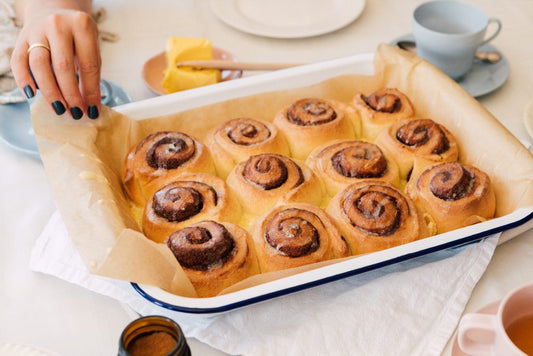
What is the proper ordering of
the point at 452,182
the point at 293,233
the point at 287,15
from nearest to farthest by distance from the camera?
the point at 293,233, the point at 452,182, the point at 287,15

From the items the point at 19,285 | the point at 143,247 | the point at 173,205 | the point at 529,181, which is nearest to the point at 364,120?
the point at 529,181

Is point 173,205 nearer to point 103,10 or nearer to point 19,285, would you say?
point 19,285

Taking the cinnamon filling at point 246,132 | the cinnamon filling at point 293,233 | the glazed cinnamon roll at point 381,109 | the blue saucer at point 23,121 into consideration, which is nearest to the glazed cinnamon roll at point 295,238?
the cinnamon filling at point 293,233

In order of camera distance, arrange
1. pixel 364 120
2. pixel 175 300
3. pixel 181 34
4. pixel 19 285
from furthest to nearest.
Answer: pixel 181 34
pixel 364 120
pixel 19 285
pixel 175 300

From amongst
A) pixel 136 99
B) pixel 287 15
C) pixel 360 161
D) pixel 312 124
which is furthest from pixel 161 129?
pixel 287 15

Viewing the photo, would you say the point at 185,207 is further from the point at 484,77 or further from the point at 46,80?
the point at 484,77

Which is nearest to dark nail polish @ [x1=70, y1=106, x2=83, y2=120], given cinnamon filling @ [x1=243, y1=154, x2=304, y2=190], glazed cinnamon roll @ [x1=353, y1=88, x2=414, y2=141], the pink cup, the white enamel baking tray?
the white enamel baking tray
